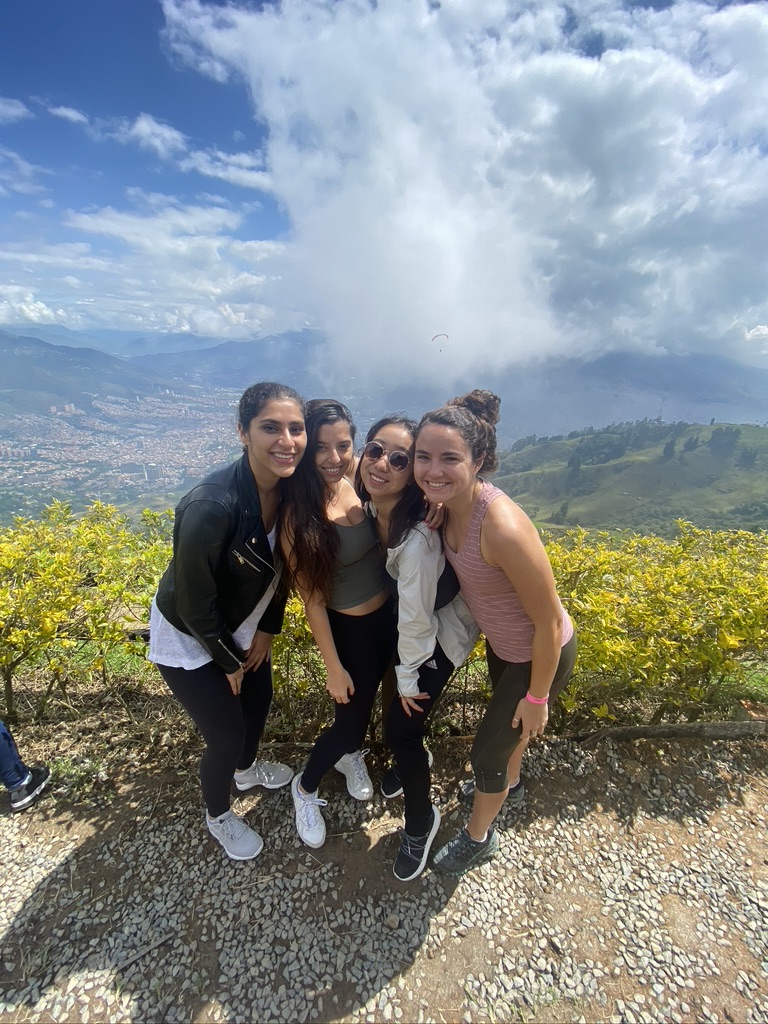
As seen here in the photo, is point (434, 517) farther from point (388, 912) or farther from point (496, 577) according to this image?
point (388, 912)

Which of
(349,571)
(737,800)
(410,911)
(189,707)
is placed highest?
(349,571)

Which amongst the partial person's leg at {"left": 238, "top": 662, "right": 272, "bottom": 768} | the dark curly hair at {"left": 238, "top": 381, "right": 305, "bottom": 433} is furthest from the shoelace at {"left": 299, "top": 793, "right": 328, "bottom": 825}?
the dark curly hair at {"left": 238, "top": 381, "right": 305, "bottom": 433}

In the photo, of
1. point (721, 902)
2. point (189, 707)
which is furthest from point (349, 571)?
point (721, 902)

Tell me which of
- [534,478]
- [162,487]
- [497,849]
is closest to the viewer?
[497,849]

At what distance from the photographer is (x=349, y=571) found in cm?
272

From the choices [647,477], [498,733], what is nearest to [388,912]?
[498,733]

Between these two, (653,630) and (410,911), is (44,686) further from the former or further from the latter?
(653,630)

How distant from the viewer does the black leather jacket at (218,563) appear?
2.31 metres

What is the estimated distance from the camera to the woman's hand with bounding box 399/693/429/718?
2678 mm

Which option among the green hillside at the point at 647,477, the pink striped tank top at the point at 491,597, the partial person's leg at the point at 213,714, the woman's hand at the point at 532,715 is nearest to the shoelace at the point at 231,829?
the partial person's leg at the point at 213,714

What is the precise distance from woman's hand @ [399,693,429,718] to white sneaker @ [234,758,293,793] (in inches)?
60.4

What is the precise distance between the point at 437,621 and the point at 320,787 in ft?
6.56

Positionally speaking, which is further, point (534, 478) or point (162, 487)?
point (534, 478)

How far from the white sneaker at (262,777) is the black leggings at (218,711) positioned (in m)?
0.41
